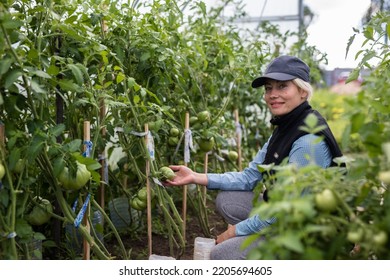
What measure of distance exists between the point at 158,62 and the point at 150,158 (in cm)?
43

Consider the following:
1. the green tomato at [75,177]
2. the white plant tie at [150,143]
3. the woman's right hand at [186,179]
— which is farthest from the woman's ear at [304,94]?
the green tomato at [75,177]

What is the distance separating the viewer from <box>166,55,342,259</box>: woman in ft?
5.19

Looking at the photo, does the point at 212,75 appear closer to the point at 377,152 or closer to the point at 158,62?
the point at 158,62

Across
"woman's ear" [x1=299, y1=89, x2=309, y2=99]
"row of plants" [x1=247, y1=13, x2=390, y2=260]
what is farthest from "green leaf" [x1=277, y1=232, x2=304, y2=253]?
"woman's ear" [x1=299, y1=89, x2=309, y2=99]

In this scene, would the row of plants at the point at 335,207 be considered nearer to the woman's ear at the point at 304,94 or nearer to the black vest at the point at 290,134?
the black vest at the point at 290,134

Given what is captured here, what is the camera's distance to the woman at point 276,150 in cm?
158

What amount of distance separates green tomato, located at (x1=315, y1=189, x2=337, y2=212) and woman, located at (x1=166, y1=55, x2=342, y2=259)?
53cm

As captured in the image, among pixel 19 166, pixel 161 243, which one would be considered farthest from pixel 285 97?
pixel 161 243

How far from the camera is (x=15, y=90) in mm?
1315

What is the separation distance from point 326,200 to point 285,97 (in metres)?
0.91

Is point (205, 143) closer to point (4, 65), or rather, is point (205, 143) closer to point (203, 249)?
point (203, 249)

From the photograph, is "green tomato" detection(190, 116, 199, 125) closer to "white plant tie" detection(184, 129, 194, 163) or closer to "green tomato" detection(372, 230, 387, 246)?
"white plant tie" detection(184, 129, 194, 163)

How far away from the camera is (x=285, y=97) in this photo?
176 centimetres
